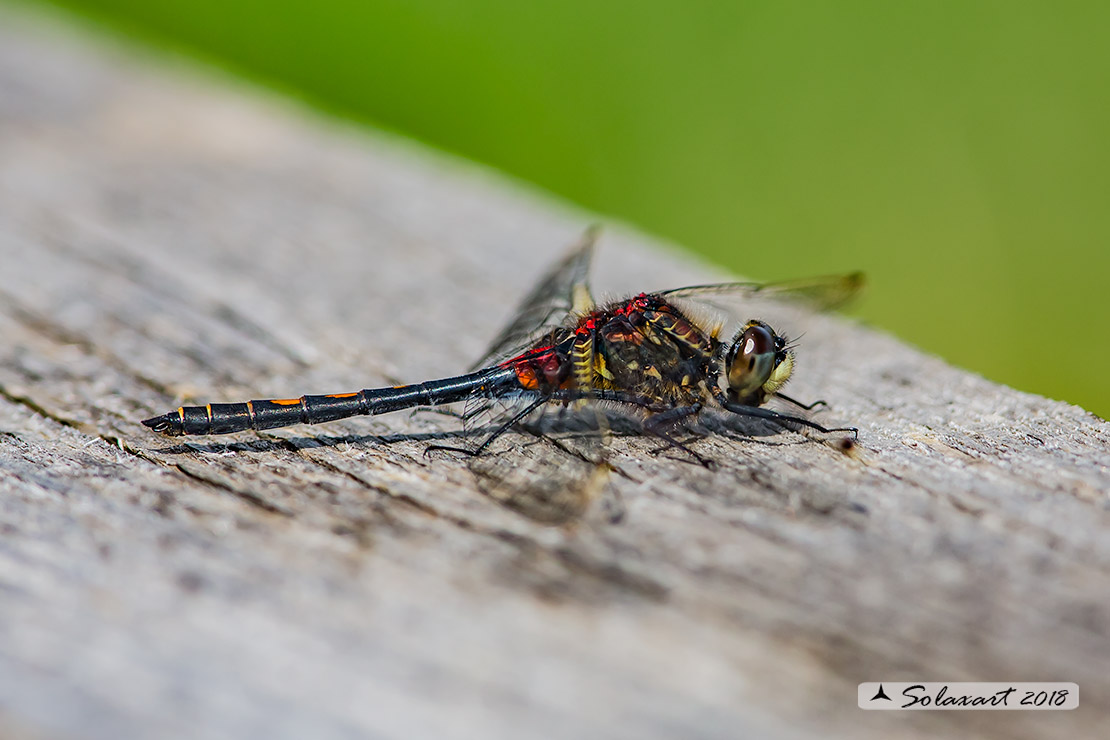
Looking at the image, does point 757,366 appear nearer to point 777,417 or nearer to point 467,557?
point 777,417

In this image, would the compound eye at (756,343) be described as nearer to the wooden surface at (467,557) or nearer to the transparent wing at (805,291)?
the wooden surface at (467,557)

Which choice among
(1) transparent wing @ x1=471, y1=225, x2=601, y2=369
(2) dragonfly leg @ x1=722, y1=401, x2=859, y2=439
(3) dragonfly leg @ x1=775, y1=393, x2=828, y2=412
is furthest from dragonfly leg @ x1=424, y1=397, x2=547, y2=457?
(3) dragonfly leg @ x1=775, y1=393, x2=828, y2=412

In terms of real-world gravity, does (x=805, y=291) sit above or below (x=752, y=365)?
above

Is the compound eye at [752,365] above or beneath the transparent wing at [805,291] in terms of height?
Answer: beneath

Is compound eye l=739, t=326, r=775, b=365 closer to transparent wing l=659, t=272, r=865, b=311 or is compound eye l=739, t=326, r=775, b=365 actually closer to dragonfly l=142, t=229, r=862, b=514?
dragonfly l=142, t=229, r=862, b=514

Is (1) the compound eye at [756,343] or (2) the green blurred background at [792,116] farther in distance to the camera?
(2) the green blurred background at [792,116]

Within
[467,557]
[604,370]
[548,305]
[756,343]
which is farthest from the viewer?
[548,305]

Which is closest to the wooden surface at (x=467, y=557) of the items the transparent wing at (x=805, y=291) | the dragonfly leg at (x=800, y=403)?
the dragonfly leg at (x=800, y=403)

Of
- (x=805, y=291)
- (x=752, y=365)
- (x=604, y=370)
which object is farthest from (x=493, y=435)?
(x=805, y=291)
